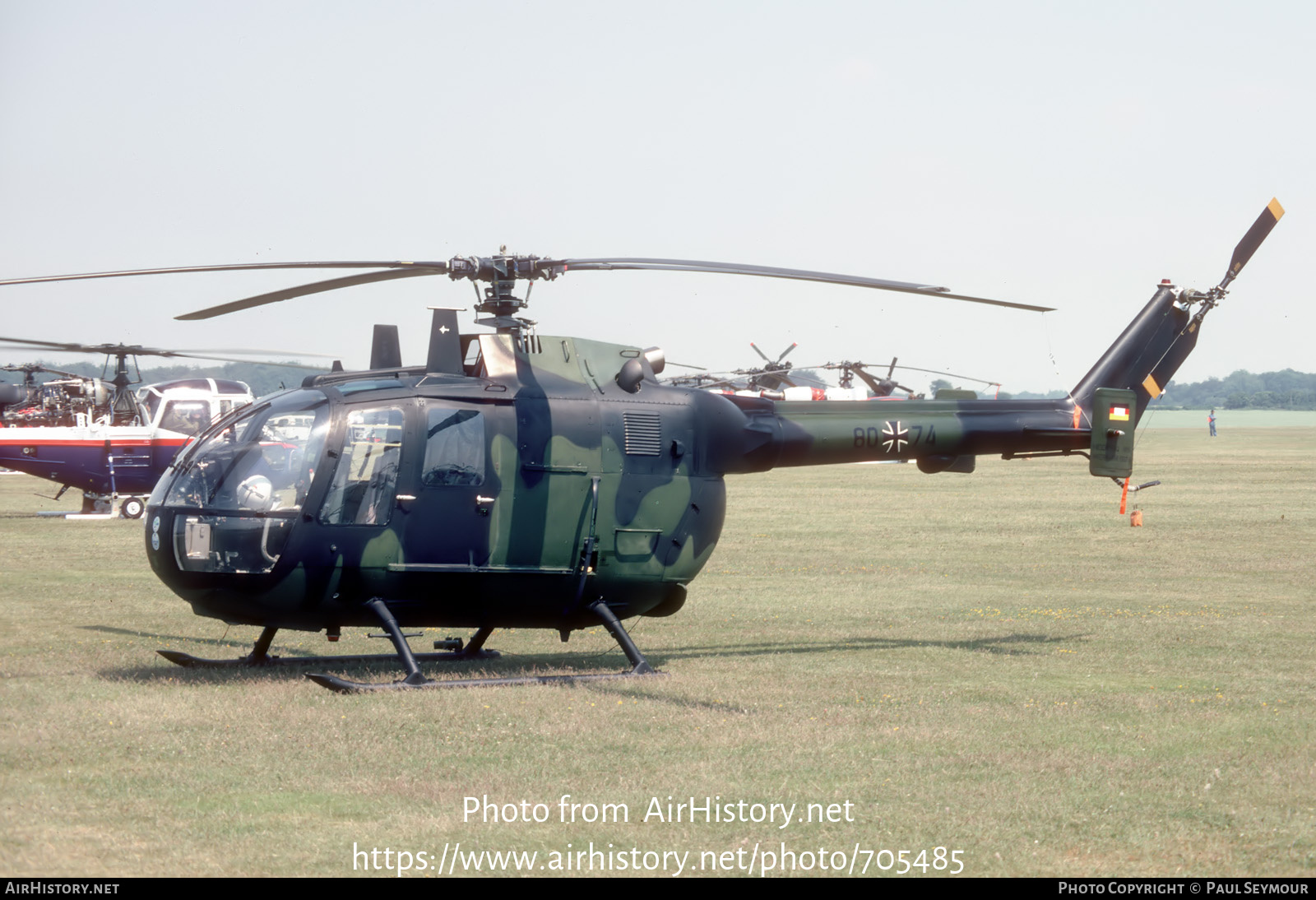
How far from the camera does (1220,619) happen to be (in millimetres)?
15219

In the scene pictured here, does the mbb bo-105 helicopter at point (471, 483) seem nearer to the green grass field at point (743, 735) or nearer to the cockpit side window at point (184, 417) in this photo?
the green grass field at point (743, 735)

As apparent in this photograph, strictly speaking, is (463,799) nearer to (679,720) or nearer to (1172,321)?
(679,720)

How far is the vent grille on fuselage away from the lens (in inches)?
Answer: 467

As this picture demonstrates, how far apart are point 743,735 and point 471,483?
10.6 feet

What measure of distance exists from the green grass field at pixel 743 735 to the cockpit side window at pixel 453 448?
1728mm

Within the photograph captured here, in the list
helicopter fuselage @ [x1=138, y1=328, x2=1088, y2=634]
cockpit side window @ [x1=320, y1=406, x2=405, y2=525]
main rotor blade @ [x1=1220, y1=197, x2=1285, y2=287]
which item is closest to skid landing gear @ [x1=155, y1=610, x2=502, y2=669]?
helicopter fuselage @ [x1=138, y1=328, x2=1088, y2=634]

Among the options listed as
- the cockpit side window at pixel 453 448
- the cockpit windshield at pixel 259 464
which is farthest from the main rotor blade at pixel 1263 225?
the cockpit windshield at pixel 259 464

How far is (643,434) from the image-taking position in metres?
11.9

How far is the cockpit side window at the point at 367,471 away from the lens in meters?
10.6

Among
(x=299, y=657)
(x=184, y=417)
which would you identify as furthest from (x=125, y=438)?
(x=299, y=657)

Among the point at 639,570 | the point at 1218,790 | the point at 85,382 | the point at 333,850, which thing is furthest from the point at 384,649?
the point at 85,382

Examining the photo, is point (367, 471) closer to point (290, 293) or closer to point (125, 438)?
point (290, 293)

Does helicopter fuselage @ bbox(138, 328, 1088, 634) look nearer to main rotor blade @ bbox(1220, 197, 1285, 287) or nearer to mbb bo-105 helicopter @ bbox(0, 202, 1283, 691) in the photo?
mbb bo-105 helicopter @ bbox(0, 202, 1283, 691)

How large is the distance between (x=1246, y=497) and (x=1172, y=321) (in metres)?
21.6
